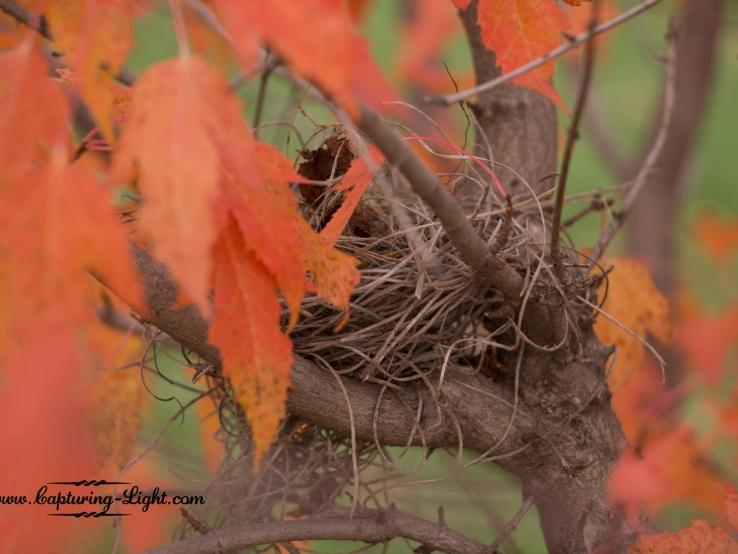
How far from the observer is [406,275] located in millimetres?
1050

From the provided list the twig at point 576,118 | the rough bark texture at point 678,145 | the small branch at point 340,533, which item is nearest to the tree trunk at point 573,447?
the small branch at point 340,533

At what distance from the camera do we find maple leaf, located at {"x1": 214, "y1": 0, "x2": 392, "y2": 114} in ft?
1.80

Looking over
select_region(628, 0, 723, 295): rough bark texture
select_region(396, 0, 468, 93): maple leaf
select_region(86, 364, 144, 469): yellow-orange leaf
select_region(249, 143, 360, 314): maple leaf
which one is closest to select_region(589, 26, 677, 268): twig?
select_region(249, 143, 360, 314): maple leaf

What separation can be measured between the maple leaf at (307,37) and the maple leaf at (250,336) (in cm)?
21

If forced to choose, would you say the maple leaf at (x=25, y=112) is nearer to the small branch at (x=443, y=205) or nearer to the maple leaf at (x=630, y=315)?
the small branch at (x=443, y=205)

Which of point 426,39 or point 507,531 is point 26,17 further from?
point 426,39

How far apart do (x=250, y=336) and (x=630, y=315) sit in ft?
2.74

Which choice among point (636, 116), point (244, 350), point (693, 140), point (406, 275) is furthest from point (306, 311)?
point (636, 116)

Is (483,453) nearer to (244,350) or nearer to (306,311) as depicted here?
(306,311)

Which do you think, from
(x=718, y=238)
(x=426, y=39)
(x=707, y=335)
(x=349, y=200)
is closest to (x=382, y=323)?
(x=349, y=200)

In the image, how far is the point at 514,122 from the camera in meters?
1.35

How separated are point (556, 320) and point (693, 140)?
1948mm

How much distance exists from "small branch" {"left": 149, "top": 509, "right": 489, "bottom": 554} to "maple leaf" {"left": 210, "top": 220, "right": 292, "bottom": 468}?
0.33 metres

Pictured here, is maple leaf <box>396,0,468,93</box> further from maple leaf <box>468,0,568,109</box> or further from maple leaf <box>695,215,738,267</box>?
maple leaf <box>468,0,568,109</box>
